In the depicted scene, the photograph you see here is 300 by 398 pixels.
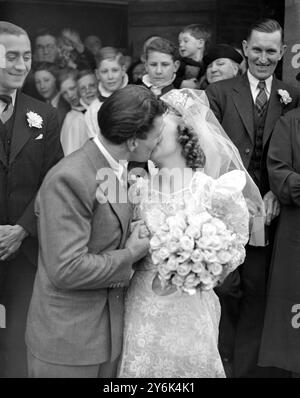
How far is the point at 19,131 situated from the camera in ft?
12.2

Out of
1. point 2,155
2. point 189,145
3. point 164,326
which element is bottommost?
point 164,326

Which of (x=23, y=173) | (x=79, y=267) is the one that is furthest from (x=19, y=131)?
(x=79, y=267)

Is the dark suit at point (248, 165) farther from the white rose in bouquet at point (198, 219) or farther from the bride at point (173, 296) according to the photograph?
the white rose in bouquet at point (198, 219)

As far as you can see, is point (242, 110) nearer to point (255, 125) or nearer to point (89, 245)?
point (255, 125)

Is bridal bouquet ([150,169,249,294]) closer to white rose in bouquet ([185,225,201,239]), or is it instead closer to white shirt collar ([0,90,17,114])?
white rose in bouquet ([185,225,201,239])

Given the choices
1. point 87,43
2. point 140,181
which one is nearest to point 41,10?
A: point 87,43

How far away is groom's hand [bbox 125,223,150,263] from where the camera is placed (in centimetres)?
287

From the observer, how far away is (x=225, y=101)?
4188 mm

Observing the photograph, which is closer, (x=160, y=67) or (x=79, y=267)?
(x=79, y=267)

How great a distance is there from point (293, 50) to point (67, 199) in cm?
275

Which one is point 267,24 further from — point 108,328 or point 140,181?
point 108,328

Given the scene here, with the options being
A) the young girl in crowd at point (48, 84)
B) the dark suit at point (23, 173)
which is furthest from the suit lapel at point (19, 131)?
the young girl in crowd at point (48, 84)

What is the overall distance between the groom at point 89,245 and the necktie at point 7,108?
1.00 metres

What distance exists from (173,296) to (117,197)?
573mm
